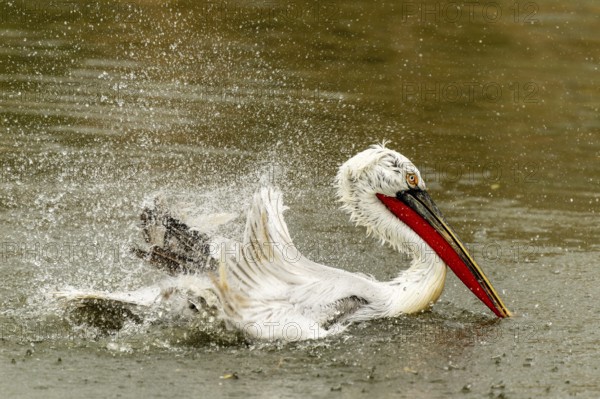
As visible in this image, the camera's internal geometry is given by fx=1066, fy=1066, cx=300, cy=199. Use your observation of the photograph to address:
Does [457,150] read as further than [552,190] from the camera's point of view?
Yes

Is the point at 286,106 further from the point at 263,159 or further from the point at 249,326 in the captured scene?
the point at 249,326

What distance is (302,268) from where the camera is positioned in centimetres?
640

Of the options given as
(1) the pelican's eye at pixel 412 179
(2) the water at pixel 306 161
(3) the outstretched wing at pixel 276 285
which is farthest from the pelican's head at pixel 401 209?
(3) the outstretched wing at pixel 276 285

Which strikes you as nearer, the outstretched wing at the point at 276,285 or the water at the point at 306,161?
the water at the point at 306,161

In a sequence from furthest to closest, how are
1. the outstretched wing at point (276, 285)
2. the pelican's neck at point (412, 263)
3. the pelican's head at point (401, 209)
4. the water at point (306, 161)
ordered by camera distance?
the pelican's head at point (401, 209), the pelican's neck at point (412, 263), the outstretched wing at point (276, 285), the water at point (306, 161)

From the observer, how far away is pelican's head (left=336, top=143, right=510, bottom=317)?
21.8 ft

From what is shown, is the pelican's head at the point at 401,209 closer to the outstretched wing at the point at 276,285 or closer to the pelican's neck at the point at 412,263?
the pelican's neck at the point at 412,263

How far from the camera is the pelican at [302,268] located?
20.1 ft

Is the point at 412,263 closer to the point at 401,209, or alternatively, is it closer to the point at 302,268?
the point at 401,209

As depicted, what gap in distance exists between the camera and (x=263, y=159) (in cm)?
912

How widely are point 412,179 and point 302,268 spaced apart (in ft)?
3.01

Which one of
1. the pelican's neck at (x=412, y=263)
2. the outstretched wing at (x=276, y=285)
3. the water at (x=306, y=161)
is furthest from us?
the pelican's neck at (x=412, y=263)

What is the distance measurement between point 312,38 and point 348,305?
6.69m

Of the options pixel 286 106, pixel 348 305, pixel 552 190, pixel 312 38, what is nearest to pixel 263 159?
pixel 286 106
